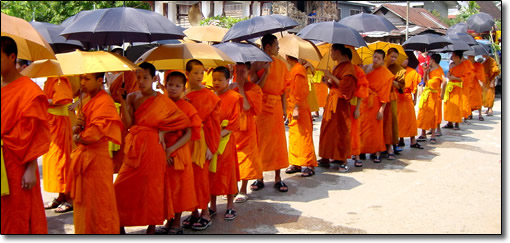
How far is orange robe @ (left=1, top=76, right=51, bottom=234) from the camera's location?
3332 millimetres

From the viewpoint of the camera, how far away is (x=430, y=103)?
10266 millimetres

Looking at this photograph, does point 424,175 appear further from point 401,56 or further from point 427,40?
point 427,40

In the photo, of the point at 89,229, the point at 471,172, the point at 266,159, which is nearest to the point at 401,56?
the point at 471,172

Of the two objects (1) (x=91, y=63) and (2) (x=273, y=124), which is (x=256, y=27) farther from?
(1) (x=91, y=63)

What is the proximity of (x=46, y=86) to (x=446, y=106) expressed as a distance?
882 centimetres

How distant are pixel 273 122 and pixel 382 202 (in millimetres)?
1620

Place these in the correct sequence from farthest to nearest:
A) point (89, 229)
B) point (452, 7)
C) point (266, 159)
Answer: point (452, 7), point (266, 159), point (89, 229)

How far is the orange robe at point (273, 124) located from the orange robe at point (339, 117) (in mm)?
1275

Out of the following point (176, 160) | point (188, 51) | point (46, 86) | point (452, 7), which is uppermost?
point (452, 7)

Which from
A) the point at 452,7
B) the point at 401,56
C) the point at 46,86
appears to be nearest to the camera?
the point at 46,86

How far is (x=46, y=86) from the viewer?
5.68 metres

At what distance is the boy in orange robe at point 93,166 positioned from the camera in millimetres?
3984

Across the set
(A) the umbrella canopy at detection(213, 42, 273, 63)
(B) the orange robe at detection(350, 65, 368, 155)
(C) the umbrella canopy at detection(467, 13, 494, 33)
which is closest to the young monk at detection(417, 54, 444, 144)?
(B) the orange robe at detection(350, 65, 368, 155)

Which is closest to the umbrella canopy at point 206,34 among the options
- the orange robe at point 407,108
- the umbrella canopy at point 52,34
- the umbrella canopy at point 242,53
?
the umbrella canopy at point 52,34
